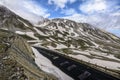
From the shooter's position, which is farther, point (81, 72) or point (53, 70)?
point (81, 72)

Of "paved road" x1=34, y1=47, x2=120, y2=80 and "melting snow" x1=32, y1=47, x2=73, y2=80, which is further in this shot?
"paved road" x1=34, y1=47, x2=120, y2=80

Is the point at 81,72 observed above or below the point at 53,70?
below

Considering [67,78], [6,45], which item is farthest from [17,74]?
[67,78]

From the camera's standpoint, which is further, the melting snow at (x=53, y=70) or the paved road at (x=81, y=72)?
the paved road at (x=81, y=72)

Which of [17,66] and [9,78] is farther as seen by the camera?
[17,66]

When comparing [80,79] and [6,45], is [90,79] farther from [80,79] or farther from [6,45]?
[6,45]

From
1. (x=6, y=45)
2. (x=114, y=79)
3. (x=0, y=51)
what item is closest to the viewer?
(x=0, y=51)

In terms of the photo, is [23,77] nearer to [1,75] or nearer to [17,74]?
[17,74]

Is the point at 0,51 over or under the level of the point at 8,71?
over

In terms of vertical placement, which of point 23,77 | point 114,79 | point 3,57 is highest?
point 3,57

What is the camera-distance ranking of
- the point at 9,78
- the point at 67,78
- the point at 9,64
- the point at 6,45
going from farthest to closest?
the point at 67,78 < the point at 6,45 < the point at 9,64 < the point at 9,78
